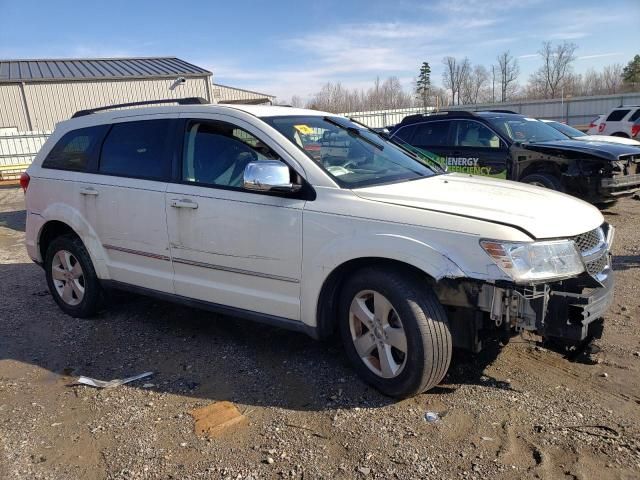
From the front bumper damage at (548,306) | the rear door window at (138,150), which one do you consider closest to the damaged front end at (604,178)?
the front bumper damage at (548,306)

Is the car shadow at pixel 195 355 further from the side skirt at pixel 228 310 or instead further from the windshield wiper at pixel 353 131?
the windshield wiper at pixel 353 131

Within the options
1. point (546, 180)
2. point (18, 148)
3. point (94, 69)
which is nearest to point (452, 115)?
point (546, 180)

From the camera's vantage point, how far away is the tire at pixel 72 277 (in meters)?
4.92

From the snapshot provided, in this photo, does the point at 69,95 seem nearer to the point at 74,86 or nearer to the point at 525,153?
the point at 74,86

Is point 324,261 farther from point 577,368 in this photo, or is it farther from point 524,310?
point 577,368

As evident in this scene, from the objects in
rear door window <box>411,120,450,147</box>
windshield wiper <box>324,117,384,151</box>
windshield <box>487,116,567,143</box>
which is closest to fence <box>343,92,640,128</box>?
rear door window <box>411,120,450,147</box>

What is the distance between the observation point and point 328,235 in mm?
3396

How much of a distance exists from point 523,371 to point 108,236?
3512 mm

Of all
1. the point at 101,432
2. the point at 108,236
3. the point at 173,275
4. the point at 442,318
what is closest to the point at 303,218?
the point at 442,318

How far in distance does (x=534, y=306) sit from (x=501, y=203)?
0.70 m

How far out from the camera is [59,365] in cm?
421

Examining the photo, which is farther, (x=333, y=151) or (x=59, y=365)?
(x=59, y=365)

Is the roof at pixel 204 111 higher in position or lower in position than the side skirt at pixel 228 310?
higher

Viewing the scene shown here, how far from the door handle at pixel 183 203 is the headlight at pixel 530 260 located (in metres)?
2.12
